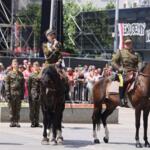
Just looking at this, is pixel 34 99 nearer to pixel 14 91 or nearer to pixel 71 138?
pixel 14 91

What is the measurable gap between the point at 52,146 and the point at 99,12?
1717 inches

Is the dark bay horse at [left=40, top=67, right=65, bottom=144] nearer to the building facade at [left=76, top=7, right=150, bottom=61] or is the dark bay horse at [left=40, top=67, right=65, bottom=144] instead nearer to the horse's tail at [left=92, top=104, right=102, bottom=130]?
the horse's tail at [left=92, top=104, right=102, bottom=130]

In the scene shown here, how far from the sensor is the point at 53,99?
14523 mm

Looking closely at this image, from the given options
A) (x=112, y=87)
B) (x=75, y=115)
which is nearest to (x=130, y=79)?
(x=112, y=87)

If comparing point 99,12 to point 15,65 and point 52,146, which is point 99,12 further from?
point 52,146

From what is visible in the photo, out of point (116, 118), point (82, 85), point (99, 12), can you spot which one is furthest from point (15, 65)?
point (99, 12)

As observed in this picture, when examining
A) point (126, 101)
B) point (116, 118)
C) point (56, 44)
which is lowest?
point (116, 118)

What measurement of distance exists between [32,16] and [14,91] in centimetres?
3171

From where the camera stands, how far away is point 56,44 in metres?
14.5

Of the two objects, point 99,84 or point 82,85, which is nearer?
point 99,84

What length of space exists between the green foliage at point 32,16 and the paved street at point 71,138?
2705 centimetres

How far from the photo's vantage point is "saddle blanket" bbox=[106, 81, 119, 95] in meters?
15.2

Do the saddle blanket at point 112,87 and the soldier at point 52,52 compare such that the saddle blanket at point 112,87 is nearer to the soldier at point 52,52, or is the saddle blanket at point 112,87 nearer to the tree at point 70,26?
the soldier at point 52,52

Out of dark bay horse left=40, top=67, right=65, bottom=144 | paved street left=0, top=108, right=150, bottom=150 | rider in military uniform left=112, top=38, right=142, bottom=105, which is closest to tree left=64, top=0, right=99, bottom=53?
paved street left=0, top=108, right=150, bottom=150
